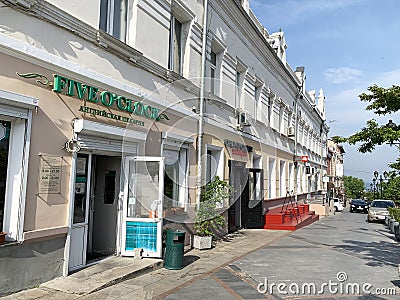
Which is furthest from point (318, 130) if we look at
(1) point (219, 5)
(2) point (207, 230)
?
(2) point (207, 230)

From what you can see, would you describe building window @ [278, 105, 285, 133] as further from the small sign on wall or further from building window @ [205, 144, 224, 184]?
the small sign on wall

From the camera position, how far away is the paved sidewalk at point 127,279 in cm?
551

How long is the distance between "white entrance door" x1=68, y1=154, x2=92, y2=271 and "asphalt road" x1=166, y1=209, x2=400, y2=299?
2.08 meters

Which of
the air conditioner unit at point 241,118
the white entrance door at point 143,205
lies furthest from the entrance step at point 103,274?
the air conditioner unit at point 241,118

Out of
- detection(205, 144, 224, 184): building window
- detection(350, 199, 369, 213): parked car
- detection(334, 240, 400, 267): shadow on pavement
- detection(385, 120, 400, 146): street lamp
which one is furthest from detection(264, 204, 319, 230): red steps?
detection(350, 199, 369, 213): parked car

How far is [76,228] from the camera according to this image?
6.79 m

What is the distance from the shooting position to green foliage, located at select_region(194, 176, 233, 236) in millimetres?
9969

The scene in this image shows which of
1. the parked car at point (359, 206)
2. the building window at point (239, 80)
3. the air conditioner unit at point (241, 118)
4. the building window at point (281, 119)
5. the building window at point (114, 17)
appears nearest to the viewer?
the building window at point (114, 17)

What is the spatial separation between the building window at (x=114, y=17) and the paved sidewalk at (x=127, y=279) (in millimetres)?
4669

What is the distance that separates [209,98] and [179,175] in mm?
2767

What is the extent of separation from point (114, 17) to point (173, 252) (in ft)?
16.5

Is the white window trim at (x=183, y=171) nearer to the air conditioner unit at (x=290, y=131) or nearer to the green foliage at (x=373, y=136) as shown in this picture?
the green foliage at (x=373, y=136)

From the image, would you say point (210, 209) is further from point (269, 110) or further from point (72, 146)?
point (269, 110)

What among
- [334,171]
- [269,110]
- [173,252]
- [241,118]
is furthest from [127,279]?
[334,171]
